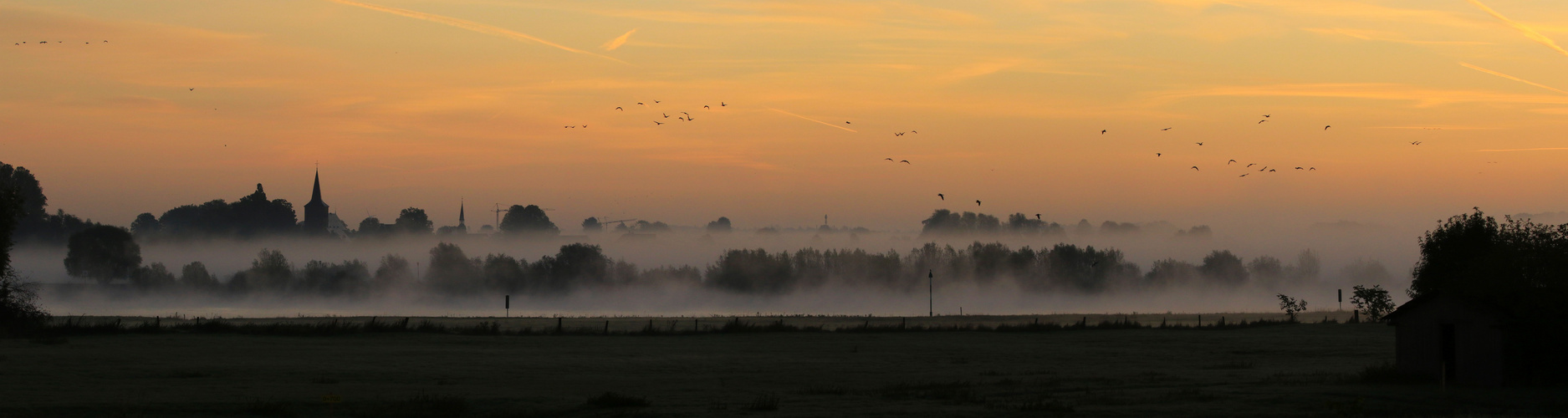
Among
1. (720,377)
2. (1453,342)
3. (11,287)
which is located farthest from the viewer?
(11,287)

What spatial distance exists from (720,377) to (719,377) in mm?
37

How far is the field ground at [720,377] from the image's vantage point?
39.4 m

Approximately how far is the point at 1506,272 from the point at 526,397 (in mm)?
38229

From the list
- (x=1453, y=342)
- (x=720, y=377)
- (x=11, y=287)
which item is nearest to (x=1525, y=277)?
(x=1453, y=342)

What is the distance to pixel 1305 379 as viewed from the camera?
5088 centimetres

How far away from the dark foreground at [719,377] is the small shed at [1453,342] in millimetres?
1148

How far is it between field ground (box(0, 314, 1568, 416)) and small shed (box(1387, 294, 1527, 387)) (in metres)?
1.11

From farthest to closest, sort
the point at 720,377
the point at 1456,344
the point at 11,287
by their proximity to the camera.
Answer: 1. the point at 11,287
2. the point at 720,377
3. the point at 1456,344

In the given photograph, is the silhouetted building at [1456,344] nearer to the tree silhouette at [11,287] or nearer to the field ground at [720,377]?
the field ground at [720,377]

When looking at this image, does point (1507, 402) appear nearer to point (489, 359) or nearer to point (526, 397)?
point (526, 397)

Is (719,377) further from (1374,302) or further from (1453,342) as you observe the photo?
(1374,302)

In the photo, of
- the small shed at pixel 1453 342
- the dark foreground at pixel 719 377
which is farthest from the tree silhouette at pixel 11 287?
the small shed at pixel 1453 342

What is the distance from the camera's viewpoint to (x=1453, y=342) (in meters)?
49.2

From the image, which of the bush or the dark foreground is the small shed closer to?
the dark foreground
